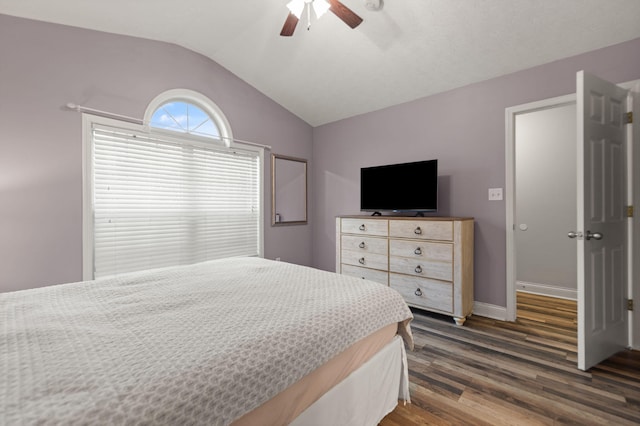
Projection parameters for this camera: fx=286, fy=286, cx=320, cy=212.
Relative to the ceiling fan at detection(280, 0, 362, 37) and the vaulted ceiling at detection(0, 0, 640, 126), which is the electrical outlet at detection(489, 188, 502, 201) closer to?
the vaulted ceiling at detection(0, 0, 640, 126)

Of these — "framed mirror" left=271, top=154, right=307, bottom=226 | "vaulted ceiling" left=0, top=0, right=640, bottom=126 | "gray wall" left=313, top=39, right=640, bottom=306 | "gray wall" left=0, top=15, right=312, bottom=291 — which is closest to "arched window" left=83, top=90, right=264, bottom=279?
"gray wall" left=0, top=15, right=312, bottom=291

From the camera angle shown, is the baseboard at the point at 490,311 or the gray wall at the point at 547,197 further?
the gray wall at the point at 547,197

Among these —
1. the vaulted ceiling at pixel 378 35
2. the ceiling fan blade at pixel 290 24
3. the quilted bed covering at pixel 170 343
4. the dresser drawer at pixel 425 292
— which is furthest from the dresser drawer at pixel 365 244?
the ceiling fan blade at pixel 290 24

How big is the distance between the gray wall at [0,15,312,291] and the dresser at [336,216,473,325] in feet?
8.93

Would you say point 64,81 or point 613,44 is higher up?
point 613,44

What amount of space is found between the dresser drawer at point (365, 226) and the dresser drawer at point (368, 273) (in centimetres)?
42

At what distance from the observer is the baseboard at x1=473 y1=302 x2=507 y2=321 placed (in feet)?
9.34

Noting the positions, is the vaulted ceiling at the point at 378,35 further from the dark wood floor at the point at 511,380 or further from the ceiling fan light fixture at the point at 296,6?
the dark wood floor at the point at 511,380

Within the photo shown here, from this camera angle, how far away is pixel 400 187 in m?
3.31

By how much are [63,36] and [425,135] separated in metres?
3.57

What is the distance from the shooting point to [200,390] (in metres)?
0.74

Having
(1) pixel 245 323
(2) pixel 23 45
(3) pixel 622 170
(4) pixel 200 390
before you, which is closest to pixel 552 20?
(3) pixel 622 170

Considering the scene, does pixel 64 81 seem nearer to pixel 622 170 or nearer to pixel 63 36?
pixel 63 36

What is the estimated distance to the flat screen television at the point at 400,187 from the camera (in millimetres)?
3074
